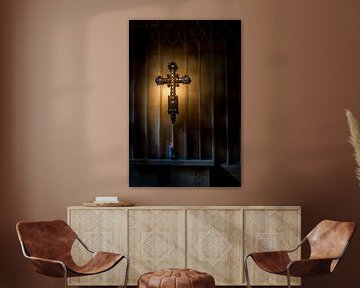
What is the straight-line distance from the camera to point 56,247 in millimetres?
5762

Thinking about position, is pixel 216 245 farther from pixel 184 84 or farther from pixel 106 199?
pixel 184 84

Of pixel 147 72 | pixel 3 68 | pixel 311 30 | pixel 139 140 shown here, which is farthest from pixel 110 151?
pixel 311 30

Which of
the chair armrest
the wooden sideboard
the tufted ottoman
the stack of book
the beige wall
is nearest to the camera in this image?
the tufted ottoman

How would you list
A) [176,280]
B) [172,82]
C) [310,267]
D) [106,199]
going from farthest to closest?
[172,82], [106,199], [310,267], [176,280]

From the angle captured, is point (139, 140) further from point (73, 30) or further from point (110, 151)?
point (73, 30)

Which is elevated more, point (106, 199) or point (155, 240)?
point (106, 199)

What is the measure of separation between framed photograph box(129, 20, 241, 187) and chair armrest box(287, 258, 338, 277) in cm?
160

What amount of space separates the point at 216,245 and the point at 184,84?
1561 millimetres

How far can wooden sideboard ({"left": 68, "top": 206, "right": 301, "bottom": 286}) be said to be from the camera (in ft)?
19.7

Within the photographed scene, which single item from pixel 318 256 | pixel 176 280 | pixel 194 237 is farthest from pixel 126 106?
pixel 318 256

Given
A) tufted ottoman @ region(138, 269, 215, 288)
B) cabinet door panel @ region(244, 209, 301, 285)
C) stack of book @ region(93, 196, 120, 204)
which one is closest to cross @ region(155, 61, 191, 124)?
stack of book @ region(93, 196, 120, 204)

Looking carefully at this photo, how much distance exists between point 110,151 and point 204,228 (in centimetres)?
119

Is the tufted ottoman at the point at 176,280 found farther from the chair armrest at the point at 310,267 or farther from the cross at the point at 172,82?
the cross at the point at 172,82

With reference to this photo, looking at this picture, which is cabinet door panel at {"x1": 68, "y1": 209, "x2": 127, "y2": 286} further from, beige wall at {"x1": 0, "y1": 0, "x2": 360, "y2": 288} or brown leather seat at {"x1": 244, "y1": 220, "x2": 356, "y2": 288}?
brown leather seat at {"x1": 244, "y1": 220, "x2": 356, "y2": 288}
